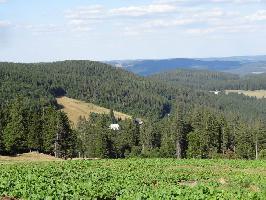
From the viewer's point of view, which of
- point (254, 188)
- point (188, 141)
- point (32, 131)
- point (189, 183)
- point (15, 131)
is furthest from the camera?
point (188, 141)

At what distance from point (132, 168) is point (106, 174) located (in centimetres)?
1035

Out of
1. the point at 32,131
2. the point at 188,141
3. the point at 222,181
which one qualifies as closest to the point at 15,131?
the point at 32,131

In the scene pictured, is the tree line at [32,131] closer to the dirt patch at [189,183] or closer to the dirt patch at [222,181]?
the dirt patch at [189,183]

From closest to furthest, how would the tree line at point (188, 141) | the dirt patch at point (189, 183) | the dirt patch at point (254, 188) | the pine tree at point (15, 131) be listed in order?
the dirt patch at point (254, 188)
the dirt patch at point (189, 183)
the pine tree at point (15, 131)
the tree line at point (188, 141)

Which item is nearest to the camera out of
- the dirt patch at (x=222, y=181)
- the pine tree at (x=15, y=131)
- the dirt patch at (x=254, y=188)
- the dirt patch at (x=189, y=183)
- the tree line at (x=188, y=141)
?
the dirt patch at (x=254, y=188)

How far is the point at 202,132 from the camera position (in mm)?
105062

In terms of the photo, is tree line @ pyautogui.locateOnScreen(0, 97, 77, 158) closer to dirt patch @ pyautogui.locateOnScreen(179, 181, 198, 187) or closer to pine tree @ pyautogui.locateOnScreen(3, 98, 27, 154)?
pine tree @ pyautogui.locateOnScreen(3, 98, 27, 154)

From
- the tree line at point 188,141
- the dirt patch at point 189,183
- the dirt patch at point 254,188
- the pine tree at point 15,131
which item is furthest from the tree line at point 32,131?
the dirt patch at point 254,188

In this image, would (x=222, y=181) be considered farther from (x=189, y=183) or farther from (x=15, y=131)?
(x=15, y=131)

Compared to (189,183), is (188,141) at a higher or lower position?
lower

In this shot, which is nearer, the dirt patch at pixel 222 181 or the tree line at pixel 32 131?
the dirt patch at pixel 222 181

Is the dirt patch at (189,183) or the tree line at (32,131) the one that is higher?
the dirt patch at (189,183)

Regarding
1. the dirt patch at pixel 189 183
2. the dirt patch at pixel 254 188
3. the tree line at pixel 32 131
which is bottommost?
the tree line at pixel 32 131

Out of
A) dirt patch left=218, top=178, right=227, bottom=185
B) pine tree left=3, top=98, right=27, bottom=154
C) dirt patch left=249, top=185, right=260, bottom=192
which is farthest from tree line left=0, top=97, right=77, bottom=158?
dirt patch left=249, top=185, right=260, bottom=192
